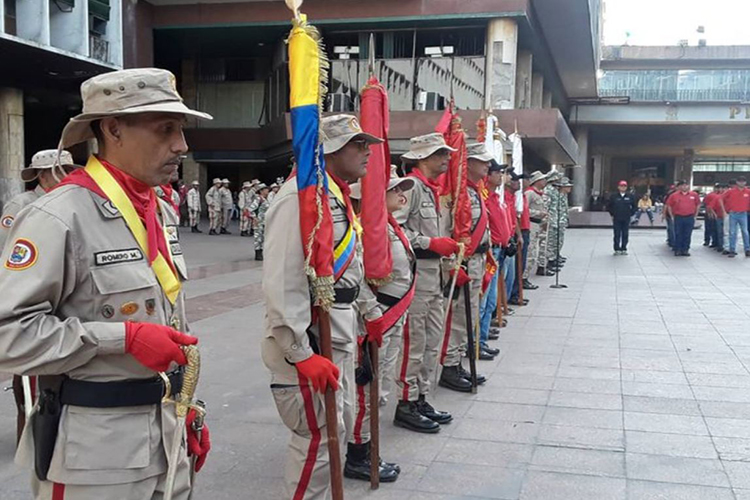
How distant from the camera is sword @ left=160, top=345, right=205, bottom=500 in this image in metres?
2.11

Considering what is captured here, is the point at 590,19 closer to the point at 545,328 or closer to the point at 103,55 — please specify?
the point at 103,55

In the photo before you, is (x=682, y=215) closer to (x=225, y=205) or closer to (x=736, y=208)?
(x=736, y=208)

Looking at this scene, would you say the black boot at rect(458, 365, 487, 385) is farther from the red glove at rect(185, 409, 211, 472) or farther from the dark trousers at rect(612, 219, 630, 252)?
the dark trousers at rect(612, 219, 630, 252)

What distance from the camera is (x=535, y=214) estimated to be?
38.7ft

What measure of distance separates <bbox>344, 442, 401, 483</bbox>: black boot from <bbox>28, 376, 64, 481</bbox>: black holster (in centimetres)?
214

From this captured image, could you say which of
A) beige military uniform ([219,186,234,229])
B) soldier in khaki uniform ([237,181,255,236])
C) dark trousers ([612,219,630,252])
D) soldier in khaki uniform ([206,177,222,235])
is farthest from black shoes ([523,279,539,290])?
beige military uniform ([219,186,234,229])

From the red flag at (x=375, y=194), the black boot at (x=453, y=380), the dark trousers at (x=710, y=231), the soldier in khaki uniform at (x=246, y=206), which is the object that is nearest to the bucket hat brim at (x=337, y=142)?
the red flag at (x=375, y=194)

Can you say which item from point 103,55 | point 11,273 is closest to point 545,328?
point 11,273

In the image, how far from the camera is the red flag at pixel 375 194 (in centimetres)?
393

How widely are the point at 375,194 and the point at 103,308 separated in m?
2.16

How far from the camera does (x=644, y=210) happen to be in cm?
3086

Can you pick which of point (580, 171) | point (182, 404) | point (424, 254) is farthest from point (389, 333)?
point (580, 171)

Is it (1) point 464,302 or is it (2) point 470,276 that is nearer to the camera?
(1) point 464,302

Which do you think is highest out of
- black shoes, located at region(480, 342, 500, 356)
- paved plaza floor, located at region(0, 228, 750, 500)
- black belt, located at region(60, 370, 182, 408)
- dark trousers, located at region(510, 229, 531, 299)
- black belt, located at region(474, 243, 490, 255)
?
black belt, located at region(474, 243, 490, 255)
